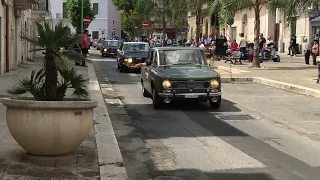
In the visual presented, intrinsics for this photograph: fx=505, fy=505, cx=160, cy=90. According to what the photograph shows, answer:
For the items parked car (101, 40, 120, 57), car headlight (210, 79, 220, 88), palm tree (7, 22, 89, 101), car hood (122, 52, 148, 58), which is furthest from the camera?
parked car (101, 40, 120, 57)

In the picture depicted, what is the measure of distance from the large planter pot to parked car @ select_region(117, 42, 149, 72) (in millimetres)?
17720

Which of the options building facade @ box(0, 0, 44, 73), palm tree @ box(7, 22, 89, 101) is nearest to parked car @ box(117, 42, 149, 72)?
building facade @ box(0, 0, 44, 73)

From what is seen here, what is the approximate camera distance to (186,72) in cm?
1258

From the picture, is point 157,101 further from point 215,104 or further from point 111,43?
point 111,43

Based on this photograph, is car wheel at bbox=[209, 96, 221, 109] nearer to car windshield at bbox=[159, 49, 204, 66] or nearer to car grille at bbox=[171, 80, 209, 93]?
car grille at bbox=[171, 80, 209, 93]

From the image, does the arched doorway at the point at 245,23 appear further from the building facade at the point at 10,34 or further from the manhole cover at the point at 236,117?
the manhole cover at the point at 236,117

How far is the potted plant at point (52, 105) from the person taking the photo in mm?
6434

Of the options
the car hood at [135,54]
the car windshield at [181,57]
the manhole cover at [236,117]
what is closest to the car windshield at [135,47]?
the car hood at [135,54]

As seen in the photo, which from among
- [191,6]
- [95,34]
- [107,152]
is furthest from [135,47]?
[95,34]

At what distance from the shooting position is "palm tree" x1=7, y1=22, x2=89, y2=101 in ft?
22.4

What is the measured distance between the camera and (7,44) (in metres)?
22.1

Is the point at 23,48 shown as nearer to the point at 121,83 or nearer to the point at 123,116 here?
the point at 121,83

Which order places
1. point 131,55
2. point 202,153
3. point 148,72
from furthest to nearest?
point 131,55, point 148,72, point 202,153

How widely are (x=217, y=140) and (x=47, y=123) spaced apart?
3583 mm
